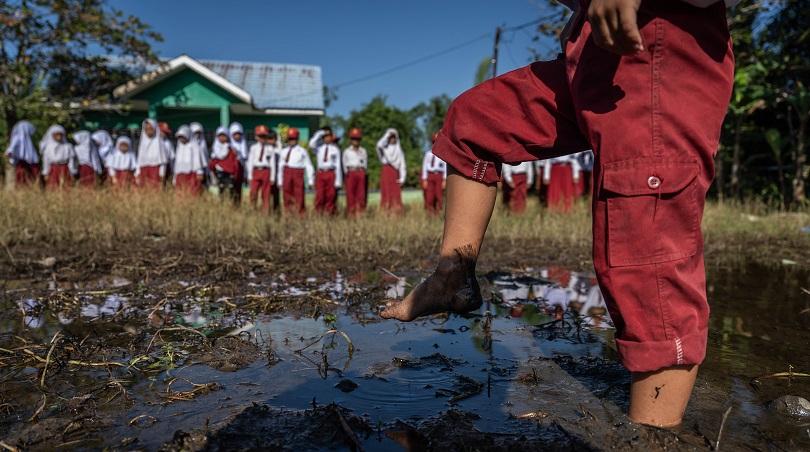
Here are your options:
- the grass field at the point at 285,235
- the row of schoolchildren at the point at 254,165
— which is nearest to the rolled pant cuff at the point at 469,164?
the grass field at the point at 285,235

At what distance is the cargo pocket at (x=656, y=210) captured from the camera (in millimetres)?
1352

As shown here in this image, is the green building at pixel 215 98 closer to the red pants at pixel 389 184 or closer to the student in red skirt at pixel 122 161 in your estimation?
the student in red skirt at pixel 122 161

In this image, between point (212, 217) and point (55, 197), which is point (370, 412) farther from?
point (55, 197)

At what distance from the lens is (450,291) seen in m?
1.81

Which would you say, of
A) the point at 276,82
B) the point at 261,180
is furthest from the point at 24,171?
the point at 276,82

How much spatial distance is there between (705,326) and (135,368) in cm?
170

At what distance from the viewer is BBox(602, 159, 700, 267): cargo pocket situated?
53.2 inches

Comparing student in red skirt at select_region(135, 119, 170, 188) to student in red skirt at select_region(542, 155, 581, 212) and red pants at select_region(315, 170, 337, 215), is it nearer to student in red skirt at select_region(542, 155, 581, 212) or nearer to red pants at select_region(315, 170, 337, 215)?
red pants at select_region(315, 170, 337, 215)

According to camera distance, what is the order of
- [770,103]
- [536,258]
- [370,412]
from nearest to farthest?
[370,412], [536,258], [770,103]

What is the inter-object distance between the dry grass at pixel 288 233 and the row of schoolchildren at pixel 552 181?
2.82 metres

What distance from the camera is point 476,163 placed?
1.83 metres

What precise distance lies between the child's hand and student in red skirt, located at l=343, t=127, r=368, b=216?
9.62m

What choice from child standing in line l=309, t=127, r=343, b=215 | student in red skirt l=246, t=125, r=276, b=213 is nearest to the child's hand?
child standing in line l=309, t=127, r=343, b=215

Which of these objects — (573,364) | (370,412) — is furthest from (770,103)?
(370,412)
